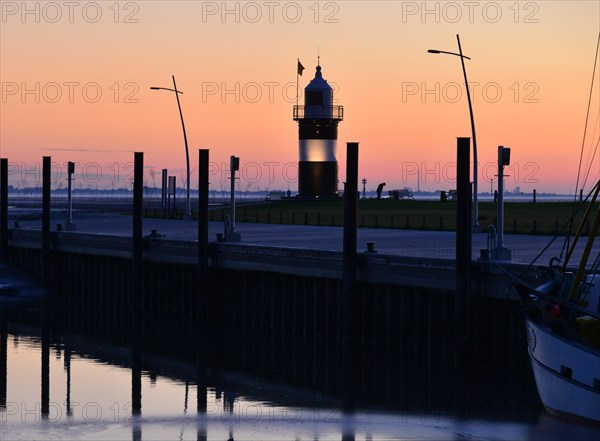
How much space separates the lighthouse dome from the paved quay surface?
23.6 meters

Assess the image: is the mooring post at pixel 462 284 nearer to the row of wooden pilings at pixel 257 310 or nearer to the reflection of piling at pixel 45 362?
the row of wooden pilings at pixel 257 310

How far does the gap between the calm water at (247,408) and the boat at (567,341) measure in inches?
21.6

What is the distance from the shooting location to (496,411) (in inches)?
1072

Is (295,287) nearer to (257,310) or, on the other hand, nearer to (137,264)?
(257,310)

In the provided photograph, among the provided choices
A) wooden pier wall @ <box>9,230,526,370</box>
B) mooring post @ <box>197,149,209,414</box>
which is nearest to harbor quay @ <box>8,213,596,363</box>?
wooden pier wall @ <box>9,230,526,370</box>

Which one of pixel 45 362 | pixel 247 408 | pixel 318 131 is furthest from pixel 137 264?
Result: pixel 318 131

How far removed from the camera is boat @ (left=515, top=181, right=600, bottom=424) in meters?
24.0

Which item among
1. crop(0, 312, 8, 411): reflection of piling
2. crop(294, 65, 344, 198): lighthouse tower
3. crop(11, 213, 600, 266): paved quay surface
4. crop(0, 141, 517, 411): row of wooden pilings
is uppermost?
crop(294, 65, 344, 198): lighthouse tower

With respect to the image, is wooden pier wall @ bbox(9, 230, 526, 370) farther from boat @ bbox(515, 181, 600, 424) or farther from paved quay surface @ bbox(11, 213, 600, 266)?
paved quay surface @ bbox(11, 213, 600, 266)

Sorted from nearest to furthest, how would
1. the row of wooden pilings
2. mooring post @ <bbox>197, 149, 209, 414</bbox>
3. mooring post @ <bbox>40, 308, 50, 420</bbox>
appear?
mooring post @ <bbox>40, 308, 50, 420</bbox>
the row of wooden pilings
mooring post @ <bbox>197, 149, 209, 414</bbox>

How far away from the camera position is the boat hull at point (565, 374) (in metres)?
23.8

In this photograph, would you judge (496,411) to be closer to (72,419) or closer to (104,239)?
(72,419)

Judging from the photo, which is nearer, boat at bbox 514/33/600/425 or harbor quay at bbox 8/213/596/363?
boat at bbox 514/33/600/425

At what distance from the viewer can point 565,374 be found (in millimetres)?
24719
